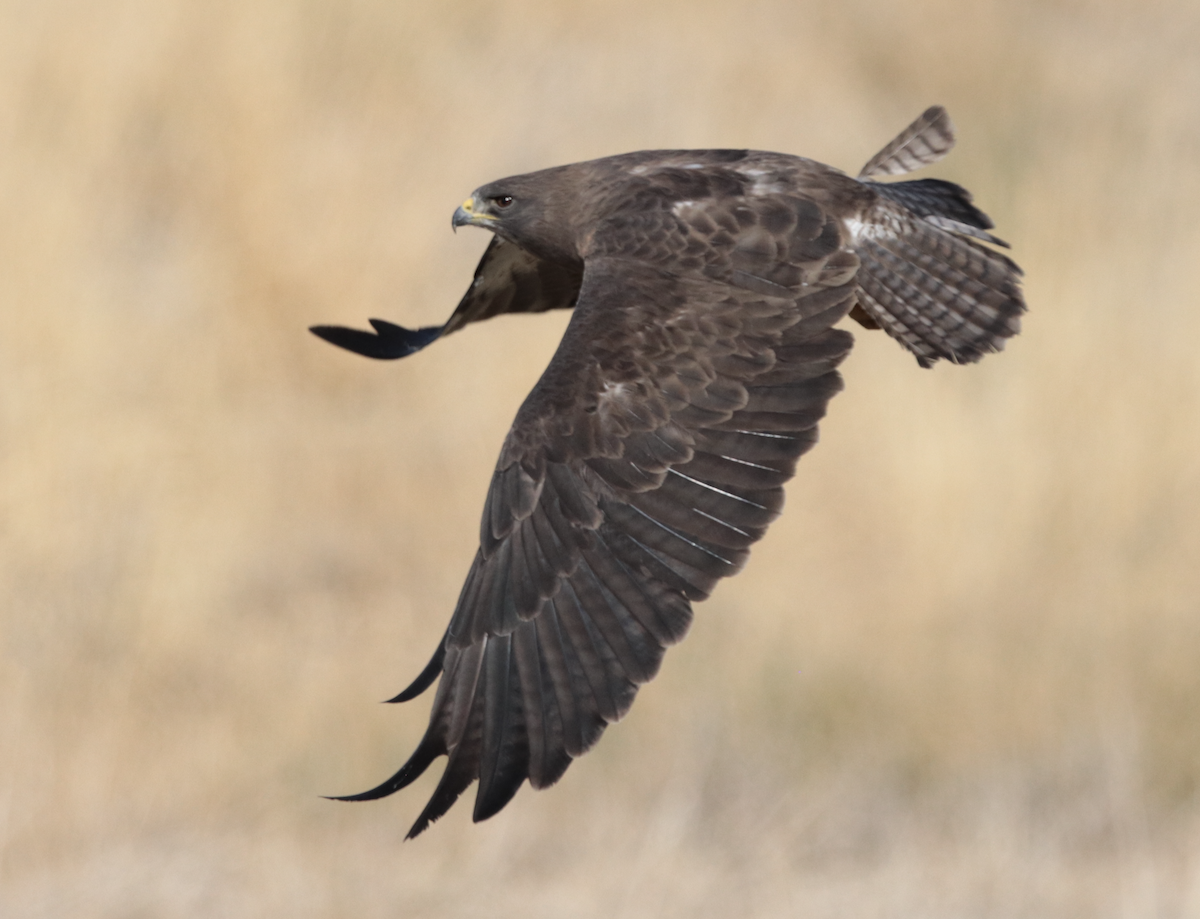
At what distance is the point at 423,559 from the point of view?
12578mm

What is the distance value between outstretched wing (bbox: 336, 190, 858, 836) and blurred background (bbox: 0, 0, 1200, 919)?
6.26 m

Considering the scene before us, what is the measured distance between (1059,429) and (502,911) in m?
4.58

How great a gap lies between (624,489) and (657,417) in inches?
9.2

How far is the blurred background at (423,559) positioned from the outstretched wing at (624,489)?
626 cm

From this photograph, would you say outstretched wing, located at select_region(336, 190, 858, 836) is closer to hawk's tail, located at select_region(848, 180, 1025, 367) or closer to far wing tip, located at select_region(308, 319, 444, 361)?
hawk's tail, located at select_region(848, 180, 1025, 367)

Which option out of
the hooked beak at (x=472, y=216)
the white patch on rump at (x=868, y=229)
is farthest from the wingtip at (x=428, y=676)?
the white patch on rump at (x=868, y=229)

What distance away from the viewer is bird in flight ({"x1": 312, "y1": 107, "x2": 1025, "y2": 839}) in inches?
211

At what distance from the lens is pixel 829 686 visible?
41.0 ft

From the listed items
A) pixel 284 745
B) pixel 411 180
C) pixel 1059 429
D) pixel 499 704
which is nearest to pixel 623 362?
pixel 499 704

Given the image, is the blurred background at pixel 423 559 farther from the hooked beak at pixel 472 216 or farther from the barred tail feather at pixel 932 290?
the barred tail feather at pixel 932 290

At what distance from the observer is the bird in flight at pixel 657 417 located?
5.36 m

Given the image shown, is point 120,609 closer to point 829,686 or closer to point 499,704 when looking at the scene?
point 829,686

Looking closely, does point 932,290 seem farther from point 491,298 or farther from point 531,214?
point 491,298

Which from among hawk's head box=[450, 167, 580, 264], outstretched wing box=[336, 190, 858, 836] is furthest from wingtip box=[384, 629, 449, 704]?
hawk's head box=[450, 167, 580, 264]
